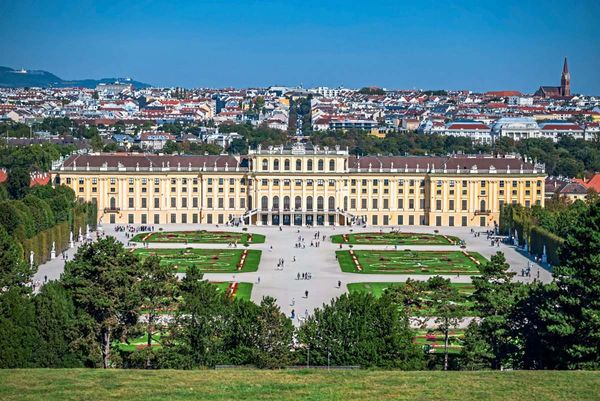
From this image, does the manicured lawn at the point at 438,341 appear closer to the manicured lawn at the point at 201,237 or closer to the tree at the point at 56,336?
the tree at the point at 56,336

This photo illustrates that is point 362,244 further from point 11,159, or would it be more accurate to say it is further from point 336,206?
point 11,159

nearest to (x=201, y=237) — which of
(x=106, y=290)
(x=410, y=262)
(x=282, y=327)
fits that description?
(x=410, y=262)

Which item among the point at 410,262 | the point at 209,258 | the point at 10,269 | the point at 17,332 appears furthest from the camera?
the point at 209,258

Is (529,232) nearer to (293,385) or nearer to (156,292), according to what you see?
(156,292)

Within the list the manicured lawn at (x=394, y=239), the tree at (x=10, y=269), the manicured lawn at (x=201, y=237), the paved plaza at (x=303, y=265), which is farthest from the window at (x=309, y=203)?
the tree at (x=10, y=269)

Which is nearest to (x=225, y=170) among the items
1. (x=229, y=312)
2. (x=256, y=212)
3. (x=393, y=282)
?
(x=256, y=212)

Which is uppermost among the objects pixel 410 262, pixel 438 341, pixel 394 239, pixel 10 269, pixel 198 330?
pixel 10 269
